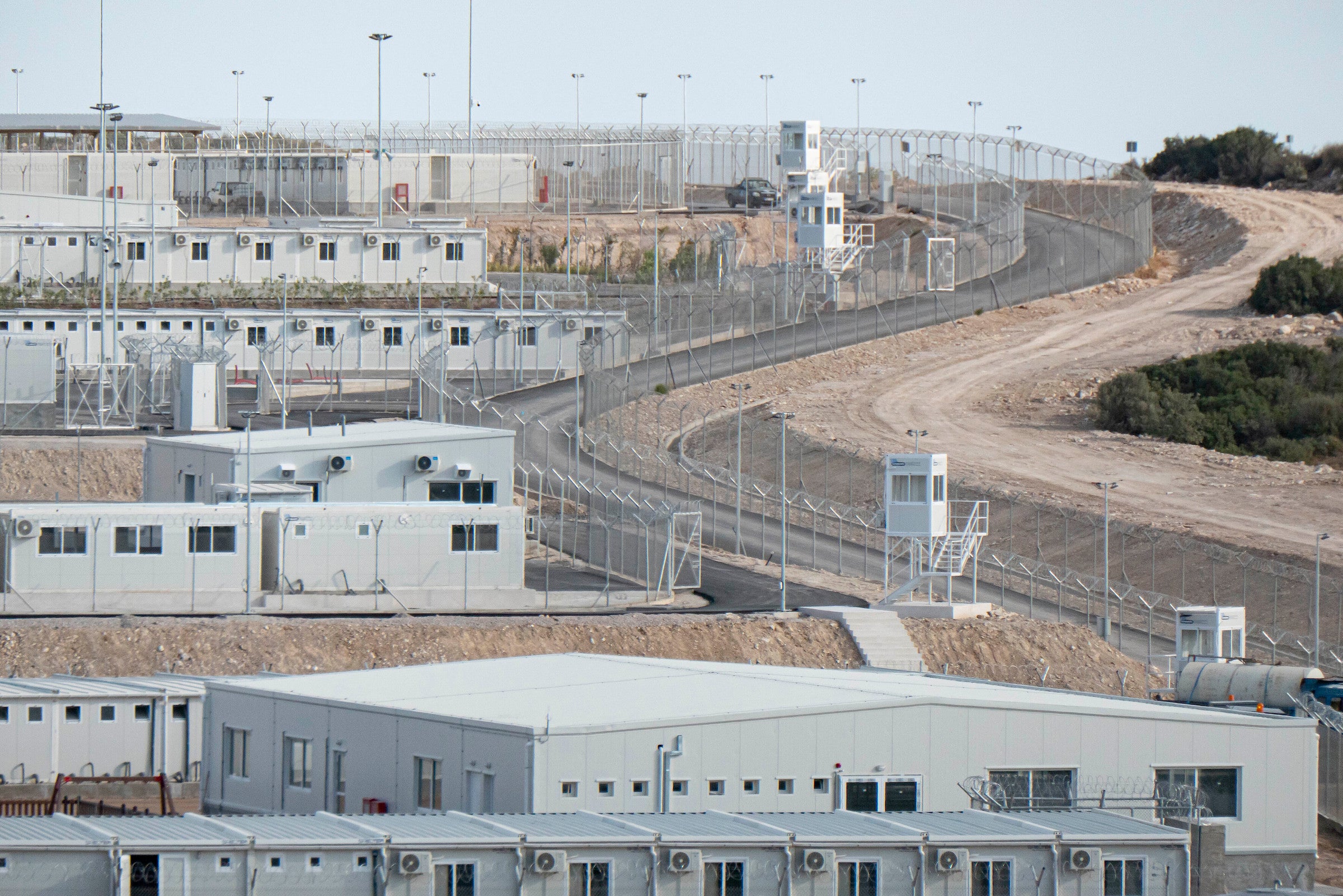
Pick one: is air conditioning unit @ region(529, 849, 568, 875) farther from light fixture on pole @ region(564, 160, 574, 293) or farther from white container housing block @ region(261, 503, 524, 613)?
light fixture on pole @ region(564, 160, 574, 293)

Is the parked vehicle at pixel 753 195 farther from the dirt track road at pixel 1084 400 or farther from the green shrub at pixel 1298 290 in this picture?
the green shrub at pixel 1298 290

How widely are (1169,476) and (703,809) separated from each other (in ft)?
146

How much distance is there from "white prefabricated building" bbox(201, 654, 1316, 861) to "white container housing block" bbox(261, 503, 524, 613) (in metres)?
12.7

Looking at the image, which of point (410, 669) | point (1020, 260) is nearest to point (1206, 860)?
point (410, 669)

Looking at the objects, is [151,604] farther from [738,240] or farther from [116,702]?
→ [738,240]

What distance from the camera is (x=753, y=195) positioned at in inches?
4587

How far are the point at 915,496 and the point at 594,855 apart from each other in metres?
27.7

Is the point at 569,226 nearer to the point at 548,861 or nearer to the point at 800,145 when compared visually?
the point at 800,145

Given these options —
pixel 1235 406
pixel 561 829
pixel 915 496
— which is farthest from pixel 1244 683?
pixel 1235 406

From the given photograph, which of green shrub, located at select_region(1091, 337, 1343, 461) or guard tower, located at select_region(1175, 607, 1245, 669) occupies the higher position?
green shrub, located at select_region(1091, 337, 1343, 461)

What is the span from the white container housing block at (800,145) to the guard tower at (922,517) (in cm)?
5416

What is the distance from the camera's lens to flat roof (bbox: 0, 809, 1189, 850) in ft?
81.9

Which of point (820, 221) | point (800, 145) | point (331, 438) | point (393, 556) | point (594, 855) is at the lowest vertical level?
point (393, 556)

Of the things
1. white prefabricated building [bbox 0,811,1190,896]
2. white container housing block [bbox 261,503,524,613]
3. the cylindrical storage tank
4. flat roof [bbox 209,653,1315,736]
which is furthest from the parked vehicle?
white prefabricated building [bbox 0,811,1190,896]
